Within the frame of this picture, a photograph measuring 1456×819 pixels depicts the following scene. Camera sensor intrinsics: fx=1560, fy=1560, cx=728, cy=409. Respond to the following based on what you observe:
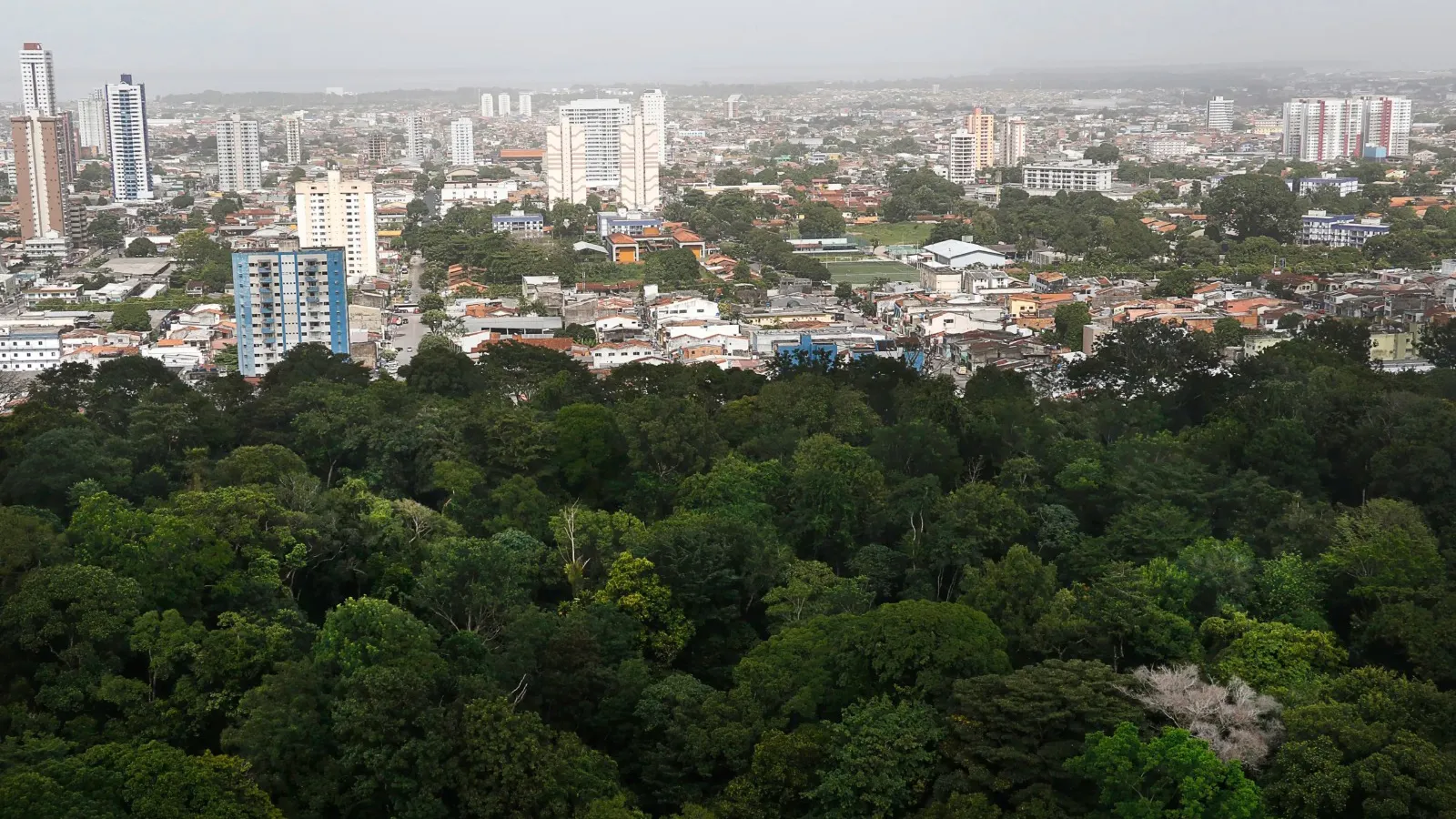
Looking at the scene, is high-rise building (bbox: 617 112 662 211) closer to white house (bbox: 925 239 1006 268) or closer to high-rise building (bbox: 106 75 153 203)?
high-rise building (bbox: 106 75 153 203)

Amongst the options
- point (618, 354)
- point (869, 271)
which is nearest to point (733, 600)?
point (618, 354)

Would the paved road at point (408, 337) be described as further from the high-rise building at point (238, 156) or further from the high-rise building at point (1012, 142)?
the high-rise building at point (1012, 142)

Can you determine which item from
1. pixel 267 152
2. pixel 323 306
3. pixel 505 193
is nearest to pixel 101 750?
pixel 323 306

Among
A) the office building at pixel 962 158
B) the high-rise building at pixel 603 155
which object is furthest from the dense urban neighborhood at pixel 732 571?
the office building at pixel 962 158

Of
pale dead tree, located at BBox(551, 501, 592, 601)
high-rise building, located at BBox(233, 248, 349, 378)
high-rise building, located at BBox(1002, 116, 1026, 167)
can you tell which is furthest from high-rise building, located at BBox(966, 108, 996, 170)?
pale dead tree, located at BBox(551, 501, 592, 601)

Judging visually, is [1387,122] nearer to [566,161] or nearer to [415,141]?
[566,161]

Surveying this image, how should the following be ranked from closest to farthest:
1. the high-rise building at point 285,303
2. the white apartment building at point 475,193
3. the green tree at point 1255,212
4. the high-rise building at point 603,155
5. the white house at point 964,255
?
the high-rise building at point 285,303 → the white house at point 964,255 → the green tree at point 1255,212 → the white apartment building at point 475,193 → the high-rise building at point 603,155
